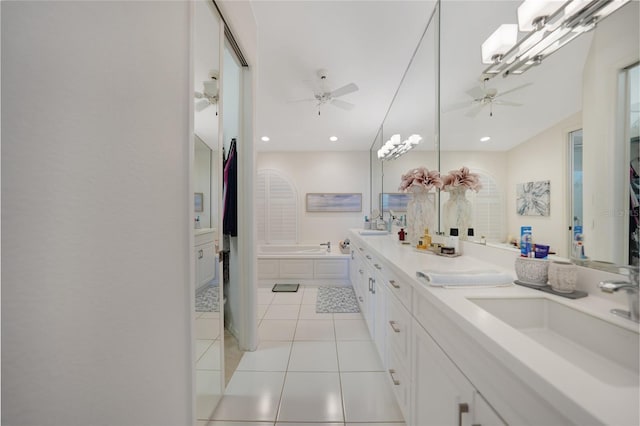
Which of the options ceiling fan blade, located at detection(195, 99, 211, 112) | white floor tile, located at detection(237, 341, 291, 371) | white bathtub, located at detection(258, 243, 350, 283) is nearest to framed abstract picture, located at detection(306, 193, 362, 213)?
white bathtub, located at detection(258, 243, 350, 283)

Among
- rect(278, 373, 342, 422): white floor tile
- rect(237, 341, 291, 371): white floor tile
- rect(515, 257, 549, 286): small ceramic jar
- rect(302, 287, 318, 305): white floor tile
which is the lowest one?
rect(302, 287, 318, 305): white floor tile

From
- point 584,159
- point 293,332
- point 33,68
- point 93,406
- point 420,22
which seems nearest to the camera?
point 33,68

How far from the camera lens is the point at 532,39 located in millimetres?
1049

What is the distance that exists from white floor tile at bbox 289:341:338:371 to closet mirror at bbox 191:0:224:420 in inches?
22.7

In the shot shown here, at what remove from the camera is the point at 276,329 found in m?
2.35

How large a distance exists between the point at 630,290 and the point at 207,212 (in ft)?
5.07

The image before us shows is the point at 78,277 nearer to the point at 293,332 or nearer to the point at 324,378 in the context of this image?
the point at 324,378

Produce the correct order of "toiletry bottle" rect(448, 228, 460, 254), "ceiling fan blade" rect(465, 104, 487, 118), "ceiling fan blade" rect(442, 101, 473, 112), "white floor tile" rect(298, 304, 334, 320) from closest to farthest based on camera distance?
"ceiling fan blade" rect(465, 104, 487, 118)
"ceiling fan blade" rect(442, 101, 473, 112)
"toiletry bottle" rect(448, 228, 460, 254)
"white floor tile" rect(298, 304, 334, 320)

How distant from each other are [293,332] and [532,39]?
8.62 ft

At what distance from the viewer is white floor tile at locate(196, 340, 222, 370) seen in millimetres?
1198

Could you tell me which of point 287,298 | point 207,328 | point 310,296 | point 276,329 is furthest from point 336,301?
point 207,328

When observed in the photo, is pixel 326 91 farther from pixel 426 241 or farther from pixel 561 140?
pixel 561 140

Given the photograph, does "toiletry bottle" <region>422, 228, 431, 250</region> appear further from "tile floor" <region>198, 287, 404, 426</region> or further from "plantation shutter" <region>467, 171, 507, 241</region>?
"tile floor" <region>198, 287, 404, 426</region>

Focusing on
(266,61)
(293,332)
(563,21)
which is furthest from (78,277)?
(266,61)
